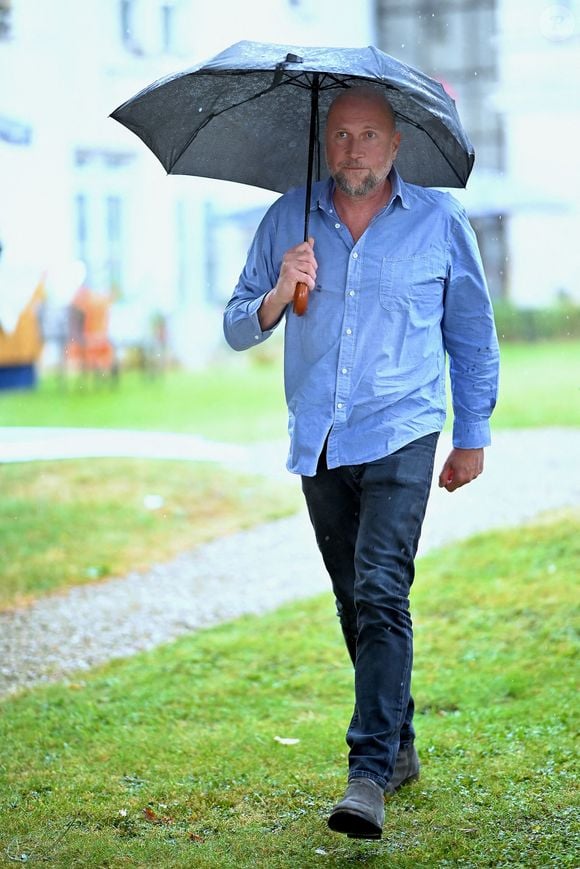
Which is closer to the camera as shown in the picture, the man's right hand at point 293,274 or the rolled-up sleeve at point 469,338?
the man's right hand at point 293,274

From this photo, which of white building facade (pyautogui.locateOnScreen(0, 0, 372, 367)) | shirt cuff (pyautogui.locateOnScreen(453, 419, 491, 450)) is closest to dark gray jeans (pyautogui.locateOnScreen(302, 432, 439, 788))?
shirt cuff (pyautogui.locateOnScreen(453, 419, 491, 450))

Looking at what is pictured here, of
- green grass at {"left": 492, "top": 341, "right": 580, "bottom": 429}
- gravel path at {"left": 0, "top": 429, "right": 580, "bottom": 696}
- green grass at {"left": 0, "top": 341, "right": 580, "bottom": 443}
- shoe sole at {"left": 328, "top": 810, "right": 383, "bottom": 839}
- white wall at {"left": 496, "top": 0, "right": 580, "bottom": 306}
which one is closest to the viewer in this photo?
shoe sole at {"left": 328, "top": 810, "right": 383, "bottom": 839}

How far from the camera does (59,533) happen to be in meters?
8.32

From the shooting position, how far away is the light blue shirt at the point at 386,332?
11.2 feet

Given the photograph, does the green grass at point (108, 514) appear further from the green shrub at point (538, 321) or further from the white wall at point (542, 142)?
the white wall at point (542, 142)

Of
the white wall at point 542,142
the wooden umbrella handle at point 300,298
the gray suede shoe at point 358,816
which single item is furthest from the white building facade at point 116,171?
the gray suede shoe at point 358,816

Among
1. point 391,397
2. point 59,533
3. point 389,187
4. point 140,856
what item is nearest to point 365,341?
point 391,397

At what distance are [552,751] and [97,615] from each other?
2814 mm

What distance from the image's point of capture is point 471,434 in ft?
11.7

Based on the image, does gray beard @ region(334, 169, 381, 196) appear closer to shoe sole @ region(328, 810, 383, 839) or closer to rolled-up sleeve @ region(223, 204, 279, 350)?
rolled-up sleeve @ region(223, 204, 279, 350)

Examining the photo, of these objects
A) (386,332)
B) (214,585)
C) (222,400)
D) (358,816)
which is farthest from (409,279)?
(222,400)

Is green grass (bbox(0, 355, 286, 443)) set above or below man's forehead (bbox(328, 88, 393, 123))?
Answer: below

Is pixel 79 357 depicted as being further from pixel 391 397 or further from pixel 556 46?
pixel 391 397

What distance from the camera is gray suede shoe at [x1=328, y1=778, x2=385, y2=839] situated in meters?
3.04
